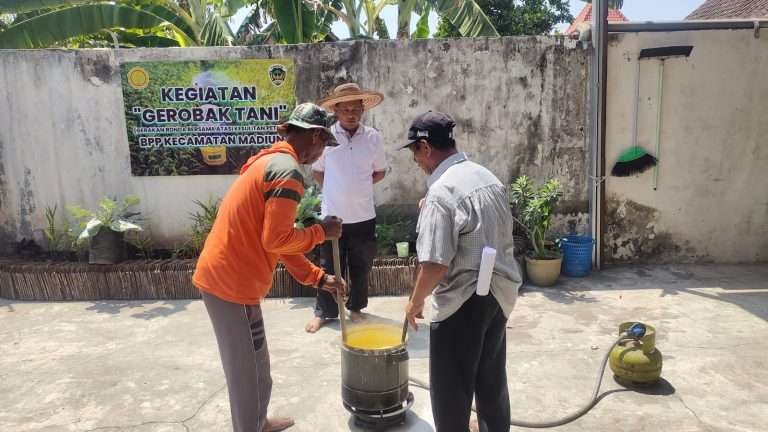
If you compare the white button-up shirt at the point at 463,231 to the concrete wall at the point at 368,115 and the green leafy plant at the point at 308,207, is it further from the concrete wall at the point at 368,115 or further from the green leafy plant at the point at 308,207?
the concrete wall at the point at 368,115

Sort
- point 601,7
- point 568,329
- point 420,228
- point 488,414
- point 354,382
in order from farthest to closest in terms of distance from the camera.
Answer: point 601,7 < point 568,329 < point 354,382 < point 488,414 < point 420,228

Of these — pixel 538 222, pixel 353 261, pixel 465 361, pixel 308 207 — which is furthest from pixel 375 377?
pixel 538 222

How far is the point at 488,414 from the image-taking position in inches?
102

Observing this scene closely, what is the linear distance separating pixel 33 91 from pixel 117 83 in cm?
94

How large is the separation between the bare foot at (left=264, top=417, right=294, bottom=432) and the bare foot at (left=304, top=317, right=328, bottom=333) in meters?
1.36

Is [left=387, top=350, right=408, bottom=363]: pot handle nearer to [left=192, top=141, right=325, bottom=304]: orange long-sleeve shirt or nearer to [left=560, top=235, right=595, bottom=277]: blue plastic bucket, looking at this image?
[left=192, top=141, right=325, bottom=304]: orange long-sleeve shirt

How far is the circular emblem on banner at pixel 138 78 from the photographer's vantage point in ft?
19.4

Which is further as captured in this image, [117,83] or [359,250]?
[117,83]

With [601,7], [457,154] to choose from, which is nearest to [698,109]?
[601,7]

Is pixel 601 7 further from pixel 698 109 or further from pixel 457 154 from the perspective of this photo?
pixel 457 154

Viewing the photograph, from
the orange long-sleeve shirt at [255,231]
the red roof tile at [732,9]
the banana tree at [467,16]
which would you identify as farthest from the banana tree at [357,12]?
the orange long-sleeve shirt at [255,231]

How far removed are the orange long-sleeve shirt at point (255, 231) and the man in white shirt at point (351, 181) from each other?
1746 mm

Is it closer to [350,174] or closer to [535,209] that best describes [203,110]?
[350,174]

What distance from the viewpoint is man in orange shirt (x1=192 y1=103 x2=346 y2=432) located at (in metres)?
2.49
